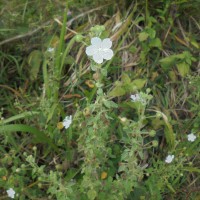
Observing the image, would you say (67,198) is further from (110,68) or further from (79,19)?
(79,19)

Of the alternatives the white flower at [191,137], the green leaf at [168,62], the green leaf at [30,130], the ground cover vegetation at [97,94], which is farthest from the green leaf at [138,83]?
the green leaf at [30,130]

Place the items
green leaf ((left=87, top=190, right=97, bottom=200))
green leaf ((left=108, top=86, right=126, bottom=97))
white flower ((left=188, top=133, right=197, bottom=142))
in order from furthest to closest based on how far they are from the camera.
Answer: green leaf ((left=108, top=86, right=126, bottom=97)), white flower ((left=188, top=133, right=197, bottom=142)), green leaf ((left=87, top=190, right=97, bottom=200))

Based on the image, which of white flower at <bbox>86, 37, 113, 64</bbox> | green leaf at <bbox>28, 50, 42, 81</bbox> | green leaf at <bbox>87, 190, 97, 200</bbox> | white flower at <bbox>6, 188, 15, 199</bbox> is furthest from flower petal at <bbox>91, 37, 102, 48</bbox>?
green leaf at <bbox>28, 50, 42, 81</bbox>

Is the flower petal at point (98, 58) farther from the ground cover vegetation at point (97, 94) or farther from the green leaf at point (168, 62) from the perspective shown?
the green leaf at point (168, 62)

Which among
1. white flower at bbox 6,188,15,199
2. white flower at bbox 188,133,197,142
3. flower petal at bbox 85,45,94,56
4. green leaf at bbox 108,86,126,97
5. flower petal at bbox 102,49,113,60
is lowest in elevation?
white flower at bbox 6,188,15,199

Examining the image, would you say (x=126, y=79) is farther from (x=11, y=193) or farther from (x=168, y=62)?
(x=11, y=193)

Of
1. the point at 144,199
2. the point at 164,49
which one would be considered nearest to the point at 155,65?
the point at 164,49

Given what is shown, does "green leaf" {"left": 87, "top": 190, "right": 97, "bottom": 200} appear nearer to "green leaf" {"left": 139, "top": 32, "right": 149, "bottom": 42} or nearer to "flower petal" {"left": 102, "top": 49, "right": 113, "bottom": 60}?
"flower petal" {"left": 102, "top": 49, "right": 113, "bottom": 60}
